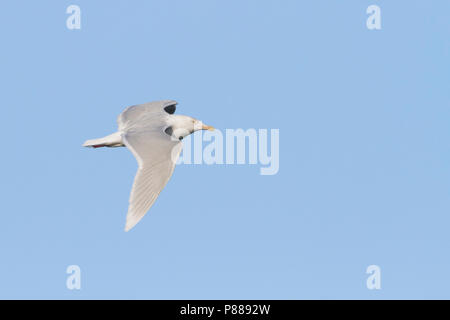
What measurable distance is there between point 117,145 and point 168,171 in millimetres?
1277

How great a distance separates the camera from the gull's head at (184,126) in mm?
8062

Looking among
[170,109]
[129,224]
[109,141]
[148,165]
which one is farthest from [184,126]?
[129,224]

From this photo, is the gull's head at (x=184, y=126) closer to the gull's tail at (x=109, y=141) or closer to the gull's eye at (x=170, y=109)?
the gull's tail at (x=109, y=141)

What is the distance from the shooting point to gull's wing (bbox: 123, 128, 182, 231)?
20.5 ft

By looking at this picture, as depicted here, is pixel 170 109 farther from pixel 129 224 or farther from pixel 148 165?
pixel 129 224

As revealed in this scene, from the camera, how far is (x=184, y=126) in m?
8.16

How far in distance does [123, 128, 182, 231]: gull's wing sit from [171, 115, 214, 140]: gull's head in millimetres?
341

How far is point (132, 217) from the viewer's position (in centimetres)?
615

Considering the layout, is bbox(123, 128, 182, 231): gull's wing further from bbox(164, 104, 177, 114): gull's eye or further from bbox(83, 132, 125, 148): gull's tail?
bbox(164, 104, 177, 114): gull's eye

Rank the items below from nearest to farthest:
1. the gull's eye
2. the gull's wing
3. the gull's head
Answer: the gull's wing, the gull's head, the gull's eye

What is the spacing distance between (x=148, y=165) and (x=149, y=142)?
0.56 m

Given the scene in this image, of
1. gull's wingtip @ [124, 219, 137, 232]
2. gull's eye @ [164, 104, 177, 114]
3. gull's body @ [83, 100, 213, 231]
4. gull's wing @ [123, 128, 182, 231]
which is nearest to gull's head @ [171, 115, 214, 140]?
gull's body @ [83, 100, 213, 231]
